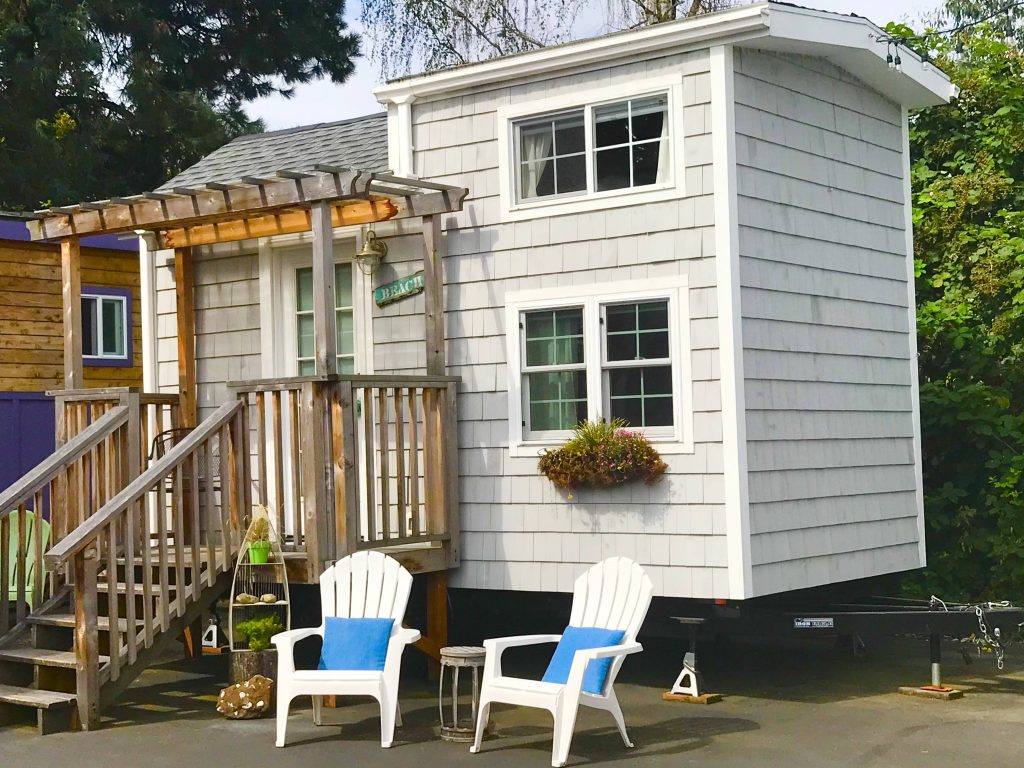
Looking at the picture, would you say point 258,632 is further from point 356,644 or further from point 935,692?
point 935,692

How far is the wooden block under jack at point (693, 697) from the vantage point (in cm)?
846

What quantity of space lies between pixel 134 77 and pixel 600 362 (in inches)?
525

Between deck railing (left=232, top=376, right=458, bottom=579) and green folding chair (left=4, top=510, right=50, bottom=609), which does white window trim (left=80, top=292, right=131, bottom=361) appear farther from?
deck railing (left=232, top=376, right=458, bottom=579)

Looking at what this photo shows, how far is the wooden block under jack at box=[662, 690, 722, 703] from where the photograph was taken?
27.8 ft

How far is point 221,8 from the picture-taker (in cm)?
2134

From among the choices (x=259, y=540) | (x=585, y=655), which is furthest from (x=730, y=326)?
(x=259, y=540)

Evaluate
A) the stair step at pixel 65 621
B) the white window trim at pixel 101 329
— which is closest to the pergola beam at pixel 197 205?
the stair step at pixel 65 621

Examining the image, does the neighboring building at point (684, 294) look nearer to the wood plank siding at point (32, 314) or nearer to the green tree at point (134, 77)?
the wood plank siding at point (32, 314)

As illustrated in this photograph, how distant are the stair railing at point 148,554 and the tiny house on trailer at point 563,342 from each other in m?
0.02

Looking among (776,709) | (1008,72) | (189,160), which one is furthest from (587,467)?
(189,160)

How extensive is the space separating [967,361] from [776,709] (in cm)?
456

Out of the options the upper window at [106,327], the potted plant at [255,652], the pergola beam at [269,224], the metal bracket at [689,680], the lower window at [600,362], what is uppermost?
the pergola beam at [269,224]

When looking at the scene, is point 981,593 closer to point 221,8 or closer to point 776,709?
point 776,709

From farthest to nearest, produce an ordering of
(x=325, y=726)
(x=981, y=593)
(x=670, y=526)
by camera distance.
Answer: (x=981, y=593), (x=670, y=526), (x=325, y=726)
